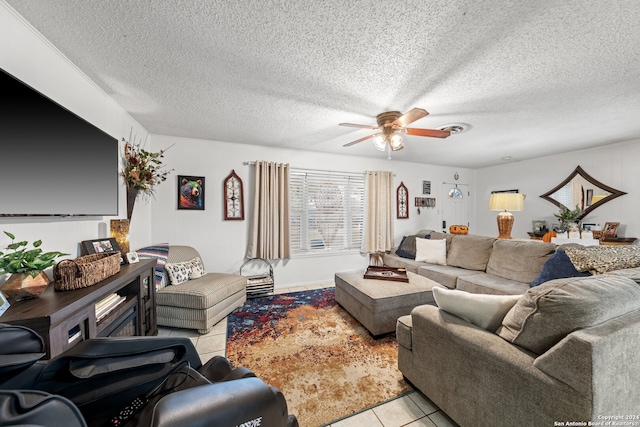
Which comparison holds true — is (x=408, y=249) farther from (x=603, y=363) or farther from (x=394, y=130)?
(x=603, y=363)

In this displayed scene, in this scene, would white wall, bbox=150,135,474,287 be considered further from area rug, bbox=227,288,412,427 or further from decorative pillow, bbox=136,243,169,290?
area rug, bbox=227,288,412,427

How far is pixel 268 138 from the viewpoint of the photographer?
128 inches

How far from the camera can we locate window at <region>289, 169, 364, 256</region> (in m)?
3.91

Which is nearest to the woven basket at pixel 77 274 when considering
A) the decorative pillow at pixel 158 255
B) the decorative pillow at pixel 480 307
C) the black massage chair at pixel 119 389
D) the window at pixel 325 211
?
the black massage chair at pixel 119 389

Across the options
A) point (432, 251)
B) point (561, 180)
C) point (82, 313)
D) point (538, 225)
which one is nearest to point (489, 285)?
point (432, 251)

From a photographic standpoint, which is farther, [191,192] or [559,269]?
[191,192]

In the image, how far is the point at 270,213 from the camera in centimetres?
359

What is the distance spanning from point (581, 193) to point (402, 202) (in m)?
2.80

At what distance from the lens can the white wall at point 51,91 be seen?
1.21 meters

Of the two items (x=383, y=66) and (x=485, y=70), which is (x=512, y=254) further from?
(x=383, y=66)

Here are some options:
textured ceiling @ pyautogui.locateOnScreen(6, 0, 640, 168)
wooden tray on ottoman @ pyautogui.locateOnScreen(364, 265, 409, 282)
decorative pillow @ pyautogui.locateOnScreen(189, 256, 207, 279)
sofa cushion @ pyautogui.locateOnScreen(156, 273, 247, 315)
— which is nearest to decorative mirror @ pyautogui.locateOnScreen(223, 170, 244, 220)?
decorative pillow @ pyautogui.locateOnScreen(189, 256, 207, 279)

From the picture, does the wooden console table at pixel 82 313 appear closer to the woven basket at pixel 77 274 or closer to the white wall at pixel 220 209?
the woven basket at pixel 77 274

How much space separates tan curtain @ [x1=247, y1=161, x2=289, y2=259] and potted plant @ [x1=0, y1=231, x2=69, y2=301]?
2.40 m

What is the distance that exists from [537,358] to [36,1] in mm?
2947
